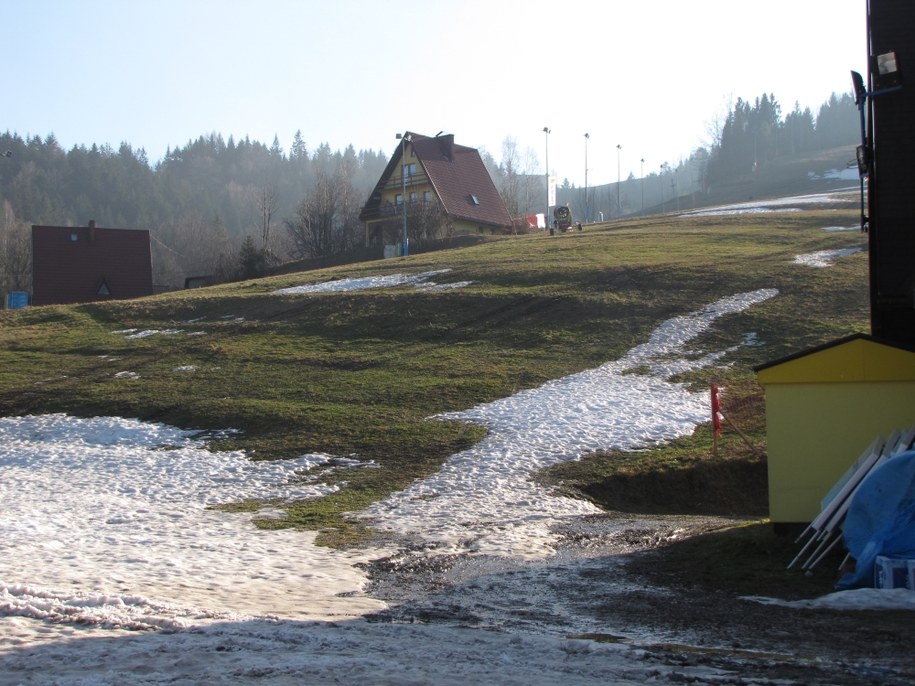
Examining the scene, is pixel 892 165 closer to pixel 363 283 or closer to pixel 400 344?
pixel 400 344

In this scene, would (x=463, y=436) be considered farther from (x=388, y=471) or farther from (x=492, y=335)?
(x=492, y=335)

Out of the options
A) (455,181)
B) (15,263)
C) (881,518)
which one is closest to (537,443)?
(881,518)

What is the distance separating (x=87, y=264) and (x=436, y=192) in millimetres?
26309

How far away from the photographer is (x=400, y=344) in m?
31.6

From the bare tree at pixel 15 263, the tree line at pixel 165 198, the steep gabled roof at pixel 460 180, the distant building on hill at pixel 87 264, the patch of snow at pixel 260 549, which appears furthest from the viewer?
the tree line at pixel 165 198

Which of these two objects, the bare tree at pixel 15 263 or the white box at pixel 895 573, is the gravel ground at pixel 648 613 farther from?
the bare tree at pixel 15 263

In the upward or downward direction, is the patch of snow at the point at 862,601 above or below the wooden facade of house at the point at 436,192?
below

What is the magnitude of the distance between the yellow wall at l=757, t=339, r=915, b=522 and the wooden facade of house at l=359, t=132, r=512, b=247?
191ft

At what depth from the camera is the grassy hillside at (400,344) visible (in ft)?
69.6

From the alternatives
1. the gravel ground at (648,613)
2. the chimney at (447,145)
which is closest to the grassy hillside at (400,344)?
the gravel ground at (648,613)

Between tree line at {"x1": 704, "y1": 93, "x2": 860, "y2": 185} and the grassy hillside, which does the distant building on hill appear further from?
tree line at {"x1": 704, "y1": 93, "x2": 860, "y2": 185}

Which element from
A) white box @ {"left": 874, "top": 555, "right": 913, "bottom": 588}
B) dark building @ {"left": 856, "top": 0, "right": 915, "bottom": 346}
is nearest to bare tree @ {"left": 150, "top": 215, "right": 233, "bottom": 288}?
dark building @ {"left": 856, "top": 0, "right": 915, "bottom": 346}

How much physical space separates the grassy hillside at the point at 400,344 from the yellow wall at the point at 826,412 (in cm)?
522

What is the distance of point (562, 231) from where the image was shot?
69.8 m
